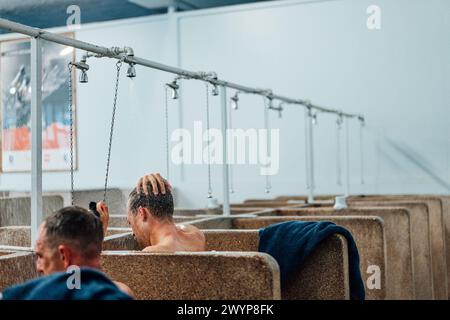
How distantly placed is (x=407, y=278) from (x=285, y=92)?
92.5 inches

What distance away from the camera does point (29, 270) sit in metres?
1.65

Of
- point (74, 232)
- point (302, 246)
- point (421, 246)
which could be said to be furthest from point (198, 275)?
point (421, 246)

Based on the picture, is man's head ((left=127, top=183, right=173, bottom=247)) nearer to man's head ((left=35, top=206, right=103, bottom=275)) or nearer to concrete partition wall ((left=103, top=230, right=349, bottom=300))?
concrete partition wall ((left=103, top=230, right=349, bottom=300))

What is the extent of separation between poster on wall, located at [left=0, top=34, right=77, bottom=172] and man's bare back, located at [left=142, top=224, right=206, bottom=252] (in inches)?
145

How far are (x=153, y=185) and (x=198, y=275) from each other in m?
0.55

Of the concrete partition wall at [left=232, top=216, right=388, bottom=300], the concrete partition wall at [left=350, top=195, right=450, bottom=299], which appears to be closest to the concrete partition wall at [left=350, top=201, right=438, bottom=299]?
the concrete partition wall at [left=350, top=195, right=450, bottom=299]

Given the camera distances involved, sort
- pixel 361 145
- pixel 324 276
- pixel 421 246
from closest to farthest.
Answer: pixel 324 276, pixel 421 246, pixel 361 145

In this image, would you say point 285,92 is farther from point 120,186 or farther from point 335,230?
point 335,230

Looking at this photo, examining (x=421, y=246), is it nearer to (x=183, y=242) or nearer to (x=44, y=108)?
(x=183, y=242)

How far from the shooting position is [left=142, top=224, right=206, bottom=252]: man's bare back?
1882mm

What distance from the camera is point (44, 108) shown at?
5.71 metres

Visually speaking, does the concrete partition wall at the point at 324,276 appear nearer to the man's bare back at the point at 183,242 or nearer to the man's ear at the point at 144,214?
the man's bare back at the point at 183,242
